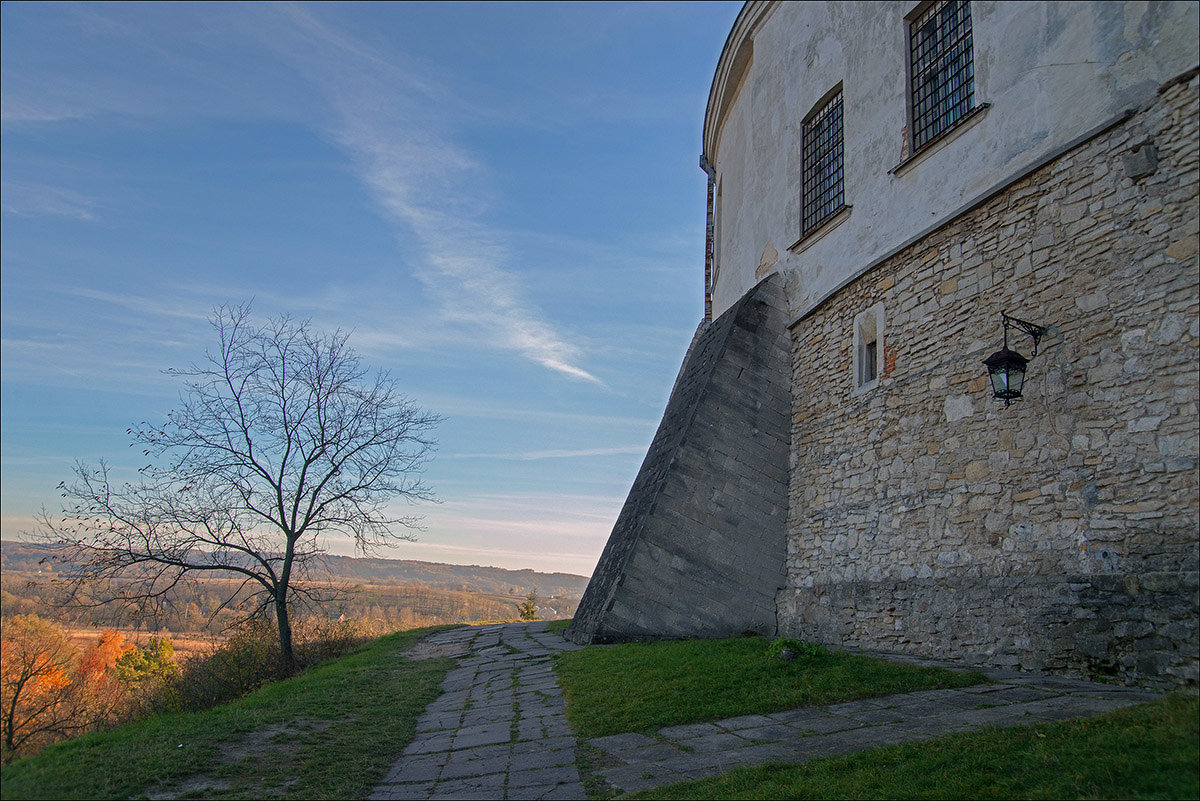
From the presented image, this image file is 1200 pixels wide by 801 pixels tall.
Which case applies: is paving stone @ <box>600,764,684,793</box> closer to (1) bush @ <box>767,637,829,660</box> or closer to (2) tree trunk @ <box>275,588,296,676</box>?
(1) bush @ <box>767,637,829,660</box>

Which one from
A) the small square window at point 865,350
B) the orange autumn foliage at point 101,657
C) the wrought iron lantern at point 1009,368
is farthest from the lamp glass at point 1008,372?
the orange autumn foliage at point 101,657

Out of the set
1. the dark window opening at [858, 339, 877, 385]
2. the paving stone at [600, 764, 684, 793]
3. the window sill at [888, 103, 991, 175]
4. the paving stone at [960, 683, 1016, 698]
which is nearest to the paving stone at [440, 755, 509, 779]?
the paving stone at [600, 764, 684, 793]

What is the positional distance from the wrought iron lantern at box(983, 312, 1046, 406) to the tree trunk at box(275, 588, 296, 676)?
11132 millimetres

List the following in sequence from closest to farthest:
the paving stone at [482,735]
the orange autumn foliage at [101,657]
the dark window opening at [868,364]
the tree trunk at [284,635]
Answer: the paving stone at [482,735] → the dark window opening at [868,364] → the tree trunk at [284,635] → the orange autumn foliage at [101,657]

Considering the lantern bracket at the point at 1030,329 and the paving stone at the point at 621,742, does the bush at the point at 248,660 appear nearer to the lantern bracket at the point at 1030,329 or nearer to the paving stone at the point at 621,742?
the paving stone at the point at 621,742

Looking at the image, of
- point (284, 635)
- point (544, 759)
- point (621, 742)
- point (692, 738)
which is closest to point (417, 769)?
point (544, 759)

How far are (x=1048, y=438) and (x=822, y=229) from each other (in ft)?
15.4

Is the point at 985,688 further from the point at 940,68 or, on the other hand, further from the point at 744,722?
the point at 940,68

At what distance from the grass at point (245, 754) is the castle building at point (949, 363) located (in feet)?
11.4

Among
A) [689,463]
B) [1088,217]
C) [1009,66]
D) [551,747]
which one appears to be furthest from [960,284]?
[551,747]

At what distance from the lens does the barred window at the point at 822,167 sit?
989cm

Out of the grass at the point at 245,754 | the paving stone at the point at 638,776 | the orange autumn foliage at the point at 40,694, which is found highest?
the paving stone at the point at 638,776

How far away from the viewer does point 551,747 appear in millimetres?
5078

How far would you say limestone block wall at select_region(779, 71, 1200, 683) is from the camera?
5.17 m
